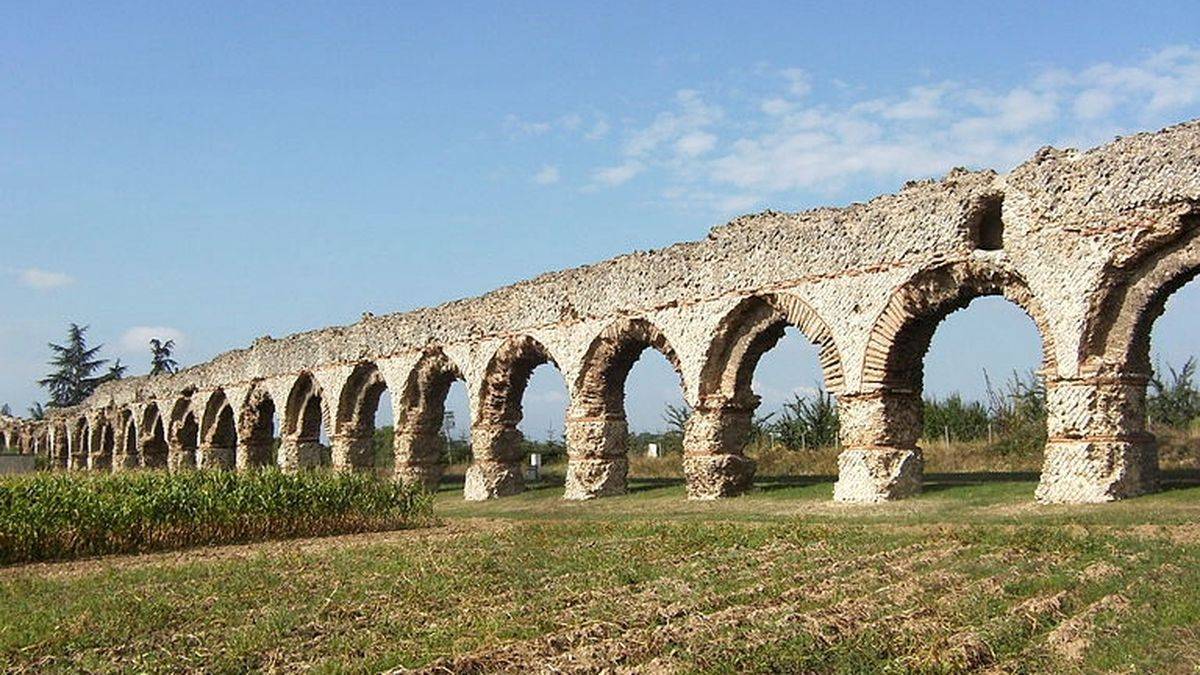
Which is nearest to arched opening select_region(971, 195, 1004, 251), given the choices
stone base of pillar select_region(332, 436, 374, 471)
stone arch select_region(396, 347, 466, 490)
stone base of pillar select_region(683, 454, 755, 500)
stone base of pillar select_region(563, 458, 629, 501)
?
stone base of pillar select_region(683, 454, 755, 500)

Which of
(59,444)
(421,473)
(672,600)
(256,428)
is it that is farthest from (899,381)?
(59,444)

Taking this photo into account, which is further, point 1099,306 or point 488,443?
point 488,443

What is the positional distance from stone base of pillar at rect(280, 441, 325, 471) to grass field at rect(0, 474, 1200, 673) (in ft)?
52.0

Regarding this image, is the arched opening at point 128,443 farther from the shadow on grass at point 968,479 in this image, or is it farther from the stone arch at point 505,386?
the shadow on grass at point 968,479

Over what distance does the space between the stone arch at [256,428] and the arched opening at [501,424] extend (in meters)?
10.4

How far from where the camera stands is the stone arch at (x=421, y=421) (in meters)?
24.8

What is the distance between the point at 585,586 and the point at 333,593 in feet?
6.56

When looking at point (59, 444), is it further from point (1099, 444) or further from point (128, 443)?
point (1099, 444)

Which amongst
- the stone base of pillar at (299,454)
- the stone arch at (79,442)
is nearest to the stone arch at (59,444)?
the stone arch at (79,442)

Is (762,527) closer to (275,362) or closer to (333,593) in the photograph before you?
(333,593)

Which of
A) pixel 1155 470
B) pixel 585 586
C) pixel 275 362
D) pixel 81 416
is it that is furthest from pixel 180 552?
pixel 81 416

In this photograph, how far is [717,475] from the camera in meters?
17.8

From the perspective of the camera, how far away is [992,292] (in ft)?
48.6

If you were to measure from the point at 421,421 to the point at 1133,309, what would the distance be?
15764 mm
